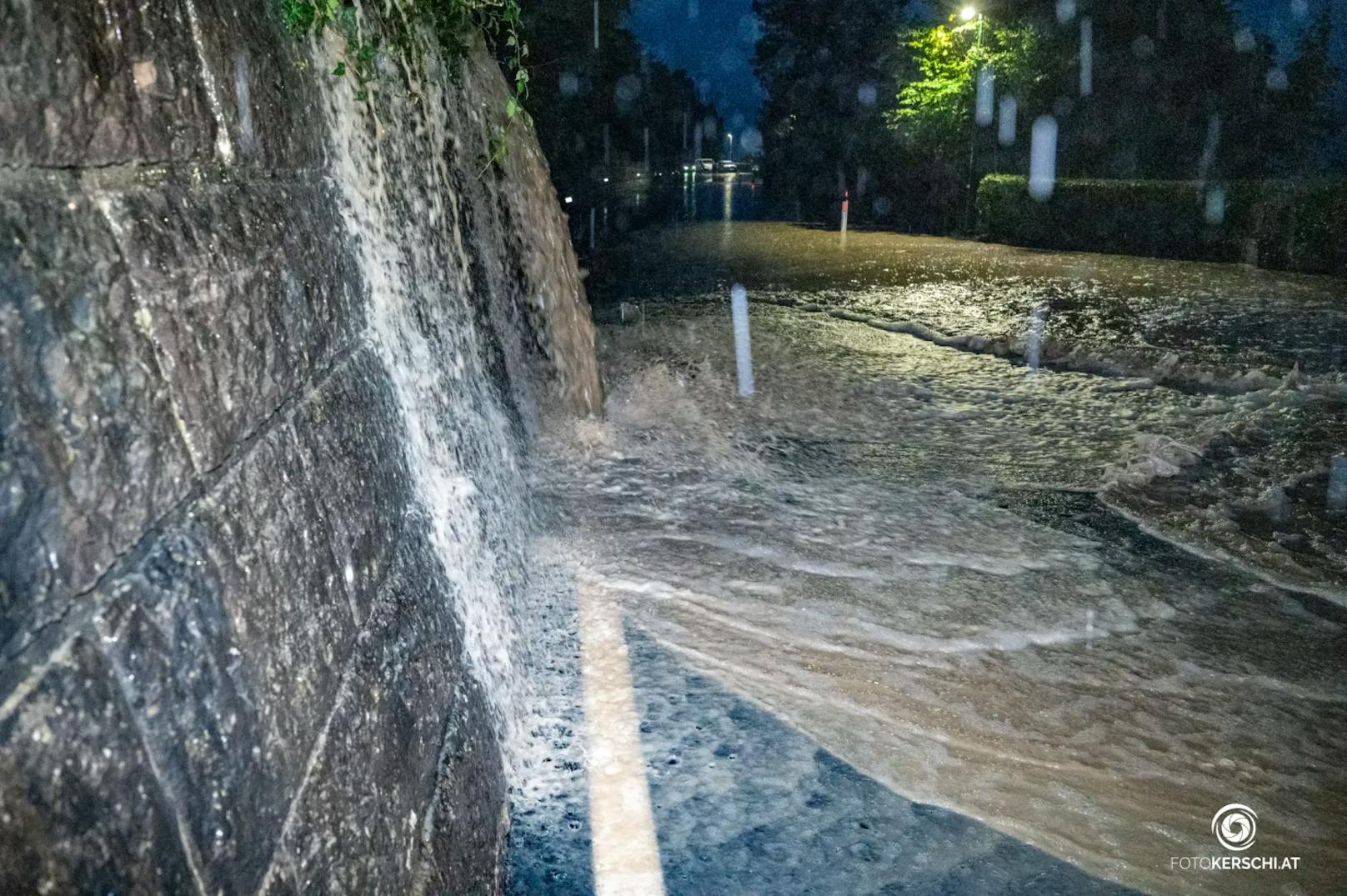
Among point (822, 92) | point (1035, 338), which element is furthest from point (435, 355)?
point (822, 92)

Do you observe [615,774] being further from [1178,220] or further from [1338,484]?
[1178,220]

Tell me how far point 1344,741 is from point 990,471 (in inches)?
113

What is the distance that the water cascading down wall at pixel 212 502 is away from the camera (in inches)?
40.4

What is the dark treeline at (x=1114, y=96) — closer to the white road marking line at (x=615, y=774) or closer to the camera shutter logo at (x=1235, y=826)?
the white road marking line at (x=615, y=774)

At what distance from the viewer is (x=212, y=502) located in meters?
1.36

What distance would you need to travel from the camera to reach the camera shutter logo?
8.84 feet

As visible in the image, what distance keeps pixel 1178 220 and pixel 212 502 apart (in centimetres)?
2040

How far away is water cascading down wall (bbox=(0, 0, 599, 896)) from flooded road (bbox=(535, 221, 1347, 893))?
5.24ft

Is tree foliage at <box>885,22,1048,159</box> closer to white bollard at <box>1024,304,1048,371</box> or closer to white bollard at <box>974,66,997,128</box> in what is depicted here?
white bollard at <box>974,66,997,128</box>

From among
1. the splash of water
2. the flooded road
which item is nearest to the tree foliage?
the flooded road

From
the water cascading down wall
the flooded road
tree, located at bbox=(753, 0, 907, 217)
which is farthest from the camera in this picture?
tree, located at bbox=(753, 0, 907, 217)

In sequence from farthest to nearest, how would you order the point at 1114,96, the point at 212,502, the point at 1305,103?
the point at 1114,96 < the point at 1305,103 < the point at 212,502

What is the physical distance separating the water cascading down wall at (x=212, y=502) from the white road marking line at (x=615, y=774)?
1.14 feet

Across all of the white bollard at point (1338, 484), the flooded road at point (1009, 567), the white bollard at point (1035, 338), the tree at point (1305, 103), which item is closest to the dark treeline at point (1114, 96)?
the tree at point (1305, 103)
